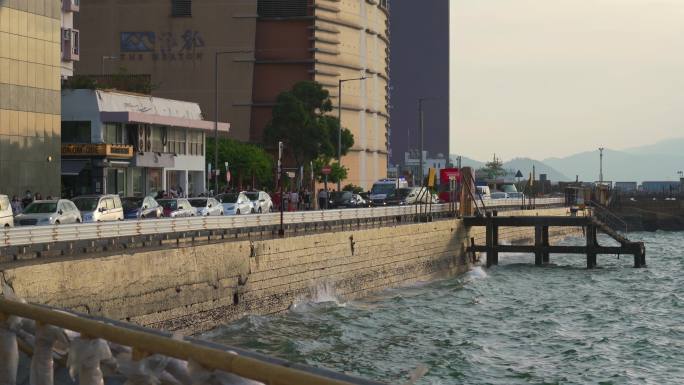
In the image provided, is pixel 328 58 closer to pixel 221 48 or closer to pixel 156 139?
pixel 221 48

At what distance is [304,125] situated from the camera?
304ft

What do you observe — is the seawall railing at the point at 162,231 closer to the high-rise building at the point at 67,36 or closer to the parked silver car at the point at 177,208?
the parked silver car at the point at 177,208

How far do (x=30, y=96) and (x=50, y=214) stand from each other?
20883mm

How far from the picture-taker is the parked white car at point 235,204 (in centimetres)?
5241

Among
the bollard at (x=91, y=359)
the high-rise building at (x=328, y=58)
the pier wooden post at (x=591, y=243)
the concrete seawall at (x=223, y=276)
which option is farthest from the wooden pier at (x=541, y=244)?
the high-rise building at (x=328, y=58)

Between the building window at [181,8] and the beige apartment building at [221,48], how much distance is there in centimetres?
10

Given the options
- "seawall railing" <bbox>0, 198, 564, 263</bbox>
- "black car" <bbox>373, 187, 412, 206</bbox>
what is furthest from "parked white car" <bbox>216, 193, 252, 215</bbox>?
"black car" <bbox>373, 187, 412, 206</bbox>

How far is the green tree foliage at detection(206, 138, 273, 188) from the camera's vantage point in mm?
87250

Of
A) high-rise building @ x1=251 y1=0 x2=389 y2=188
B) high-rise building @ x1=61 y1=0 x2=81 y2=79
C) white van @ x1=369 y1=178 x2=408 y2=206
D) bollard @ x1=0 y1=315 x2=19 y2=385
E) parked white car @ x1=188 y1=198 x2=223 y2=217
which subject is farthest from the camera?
high-rise building @ x1=251 y1=0 x2=389 y2=188

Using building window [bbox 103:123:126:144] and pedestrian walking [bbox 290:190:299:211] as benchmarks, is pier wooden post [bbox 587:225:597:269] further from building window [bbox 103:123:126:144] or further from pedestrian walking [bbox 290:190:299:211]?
building window [bbox 103:123:126:144]

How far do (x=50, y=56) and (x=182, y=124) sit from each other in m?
16.7

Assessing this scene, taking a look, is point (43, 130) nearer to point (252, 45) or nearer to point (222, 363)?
point (222, 363)

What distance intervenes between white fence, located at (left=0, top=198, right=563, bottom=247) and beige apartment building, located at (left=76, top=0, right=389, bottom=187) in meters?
64.9

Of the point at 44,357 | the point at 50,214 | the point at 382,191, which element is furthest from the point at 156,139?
the point at 44,357
